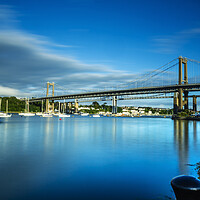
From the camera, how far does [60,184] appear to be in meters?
6.39

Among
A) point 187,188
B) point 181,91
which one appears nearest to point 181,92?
point 181,91

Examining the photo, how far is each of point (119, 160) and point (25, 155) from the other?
450 centimetres

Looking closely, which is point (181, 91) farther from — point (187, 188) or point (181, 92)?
point (187, 188)

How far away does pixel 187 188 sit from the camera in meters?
3.14

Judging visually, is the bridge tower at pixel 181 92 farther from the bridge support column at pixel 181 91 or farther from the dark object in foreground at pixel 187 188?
the dark object in foreground at pixel 187 188

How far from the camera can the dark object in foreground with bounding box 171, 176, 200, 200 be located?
3115 mm

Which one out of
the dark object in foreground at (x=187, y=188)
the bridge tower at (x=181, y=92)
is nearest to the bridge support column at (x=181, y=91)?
the bridge tower at (x=181, y=92)

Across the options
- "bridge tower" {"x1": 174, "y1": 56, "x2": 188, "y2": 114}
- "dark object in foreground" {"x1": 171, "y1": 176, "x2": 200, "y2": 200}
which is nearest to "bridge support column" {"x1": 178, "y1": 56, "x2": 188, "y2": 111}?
"bridge tower" {"x1": 174, "y1": 56, "x2": 188, "y2": 114}

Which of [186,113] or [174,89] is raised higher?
[174,89]

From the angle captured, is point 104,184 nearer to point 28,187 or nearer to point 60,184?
point 60,184

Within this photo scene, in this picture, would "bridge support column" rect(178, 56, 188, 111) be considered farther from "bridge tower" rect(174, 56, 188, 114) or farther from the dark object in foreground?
the dark object in foreground

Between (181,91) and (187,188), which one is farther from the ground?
(181,91)

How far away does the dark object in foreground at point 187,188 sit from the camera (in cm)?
312

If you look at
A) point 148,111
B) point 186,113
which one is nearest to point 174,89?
point 186,113
